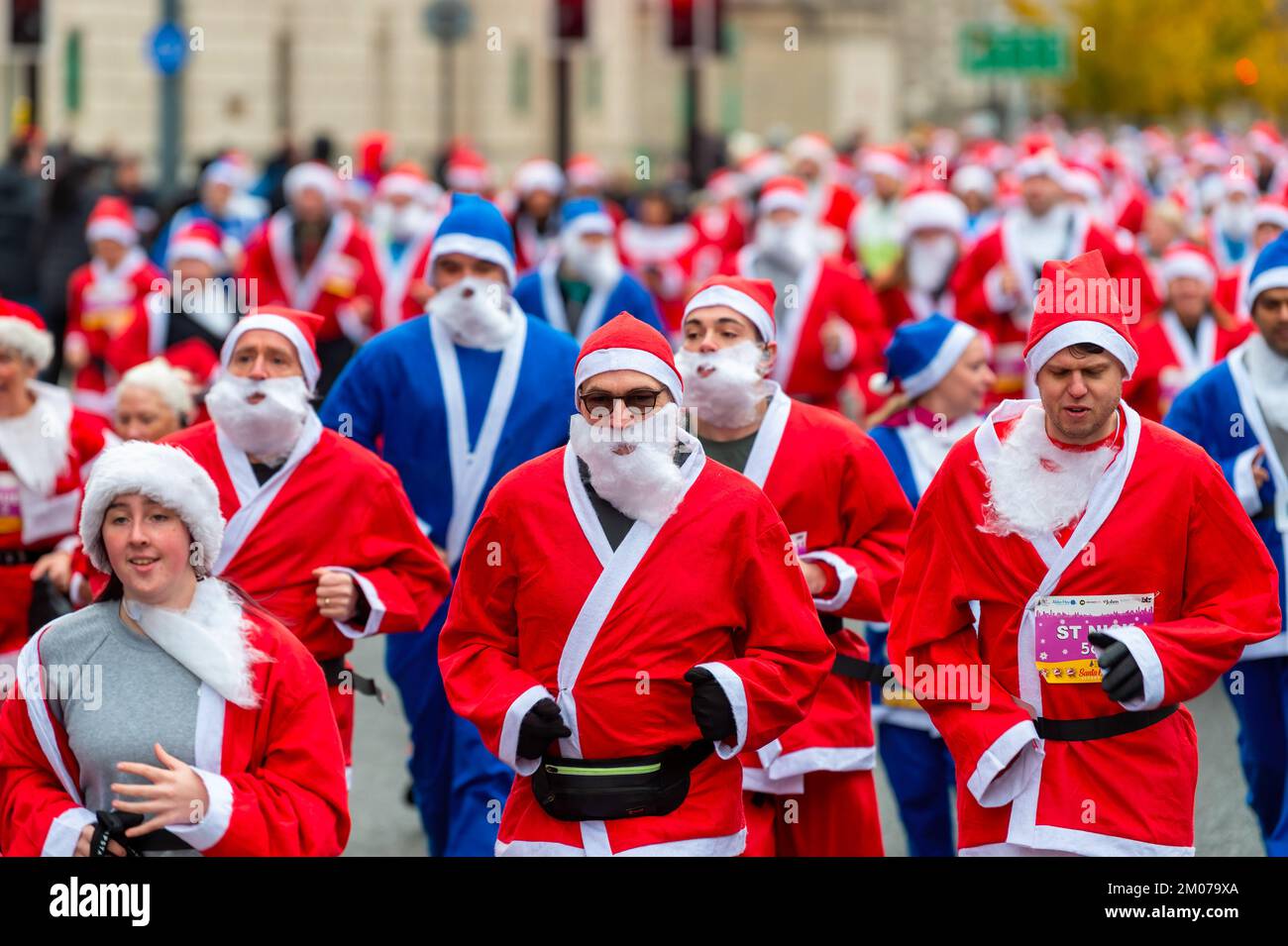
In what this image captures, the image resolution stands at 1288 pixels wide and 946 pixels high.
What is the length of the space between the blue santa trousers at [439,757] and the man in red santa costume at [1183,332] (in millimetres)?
4832

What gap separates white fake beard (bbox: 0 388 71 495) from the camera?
7961mm

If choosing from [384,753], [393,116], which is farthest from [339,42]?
[384,753]

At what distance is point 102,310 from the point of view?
1458 centimetres

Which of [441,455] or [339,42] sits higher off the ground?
[339,42]

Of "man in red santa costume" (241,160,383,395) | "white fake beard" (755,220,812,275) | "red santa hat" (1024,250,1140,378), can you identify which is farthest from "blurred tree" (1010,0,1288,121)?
"red santa hat" (1024,250,1140,378)

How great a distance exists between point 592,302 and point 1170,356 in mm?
3051

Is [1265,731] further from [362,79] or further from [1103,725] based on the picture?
[362,79]

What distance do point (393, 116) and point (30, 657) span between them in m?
44.0

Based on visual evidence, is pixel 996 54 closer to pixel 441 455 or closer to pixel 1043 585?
pixel 441 455

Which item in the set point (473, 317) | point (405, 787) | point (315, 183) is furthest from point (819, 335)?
point (473, 317)

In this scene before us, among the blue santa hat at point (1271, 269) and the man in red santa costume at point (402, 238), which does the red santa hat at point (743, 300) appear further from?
the man in red santa costume at point (402, 238)

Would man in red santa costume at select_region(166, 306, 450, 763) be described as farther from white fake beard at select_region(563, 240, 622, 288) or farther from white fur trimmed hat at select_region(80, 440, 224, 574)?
white fake beard at select_region(563, 240, 622, 288)

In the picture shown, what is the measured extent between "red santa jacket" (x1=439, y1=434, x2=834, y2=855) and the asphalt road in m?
3.10

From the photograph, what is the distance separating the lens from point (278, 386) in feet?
22.7
